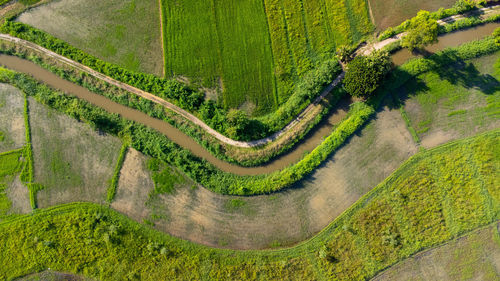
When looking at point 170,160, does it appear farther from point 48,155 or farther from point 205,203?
point 48,155

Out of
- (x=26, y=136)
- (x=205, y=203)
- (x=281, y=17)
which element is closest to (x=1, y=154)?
(x=26, y=136)

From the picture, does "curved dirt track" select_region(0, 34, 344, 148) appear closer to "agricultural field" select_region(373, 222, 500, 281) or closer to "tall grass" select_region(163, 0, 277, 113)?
"tall grass" select_region(163, 0, 277, 113)

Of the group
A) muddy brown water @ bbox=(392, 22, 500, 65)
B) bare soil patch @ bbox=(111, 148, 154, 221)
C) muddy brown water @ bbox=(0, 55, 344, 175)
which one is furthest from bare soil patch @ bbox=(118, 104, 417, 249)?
muddy brown water @ bbox=(392, 22, 500, 65)

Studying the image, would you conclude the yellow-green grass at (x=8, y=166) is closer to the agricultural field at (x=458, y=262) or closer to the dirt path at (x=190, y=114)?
the dirt path at (x=190, y=114)

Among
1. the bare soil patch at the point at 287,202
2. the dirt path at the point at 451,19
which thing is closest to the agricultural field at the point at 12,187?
the bare soil patch at the point at 287,202

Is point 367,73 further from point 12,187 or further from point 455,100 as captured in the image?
point 12,187
